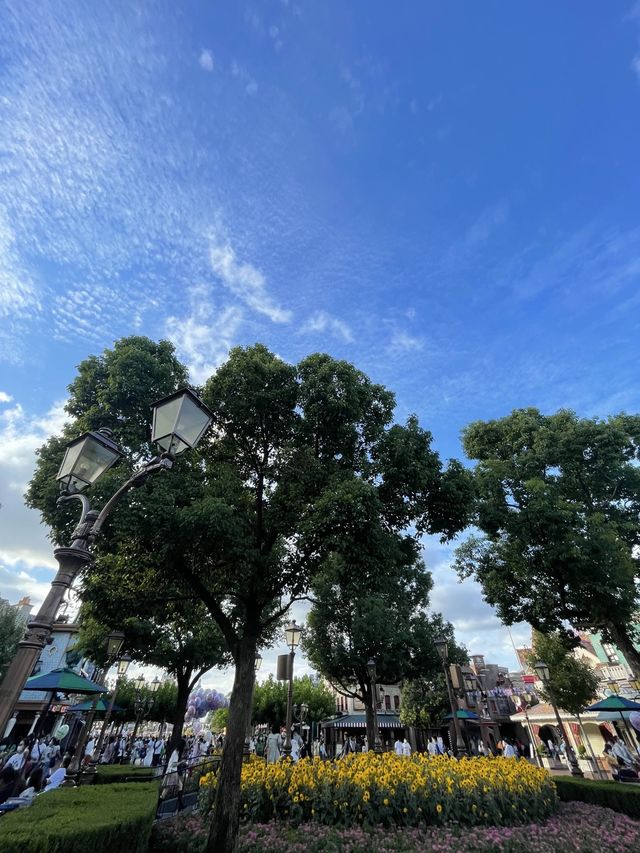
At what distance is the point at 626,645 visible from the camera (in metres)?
14.6

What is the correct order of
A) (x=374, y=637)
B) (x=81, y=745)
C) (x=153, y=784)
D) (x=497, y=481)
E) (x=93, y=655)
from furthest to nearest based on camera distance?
1. (x=374, y=637)
2. (x=93, y=655)
3. (x=497, y=481)
4. (x=81, y=745)
5. (x=153, y=784)

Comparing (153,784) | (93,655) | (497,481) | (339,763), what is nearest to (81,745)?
(153,784)

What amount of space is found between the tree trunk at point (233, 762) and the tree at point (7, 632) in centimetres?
2186

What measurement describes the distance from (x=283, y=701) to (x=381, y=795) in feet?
113

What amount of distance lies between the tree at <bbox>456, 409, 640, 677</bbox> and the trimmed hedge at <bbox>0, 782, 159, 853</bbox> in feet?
41.2

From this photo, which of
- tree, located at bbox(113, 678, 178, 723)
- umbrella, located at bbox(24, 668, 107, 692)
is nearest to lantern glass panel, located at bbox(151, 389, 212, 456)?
umbrella, located at bbox(24, 668, 107, 692)

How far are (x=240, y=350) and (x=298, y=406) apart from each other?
2.47 m

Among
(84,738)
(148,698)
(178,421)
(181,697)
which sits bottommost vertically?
(84,738)

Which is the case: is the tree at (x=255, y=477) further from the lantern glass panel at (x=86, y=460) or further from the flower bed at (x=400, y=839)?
the lantern glass panel at (x=86, y=460)

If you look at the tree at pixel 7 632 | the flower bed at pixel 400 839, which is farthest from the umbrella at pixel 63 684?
the tree at pixel 7 632

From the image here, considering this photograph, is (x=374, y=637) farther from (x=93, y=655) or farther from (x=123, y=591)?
(x=123, y=591)

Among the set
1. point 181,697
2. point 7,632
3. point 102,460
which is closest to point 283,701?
point 181,697

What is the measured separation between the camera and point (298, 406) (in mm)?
11117

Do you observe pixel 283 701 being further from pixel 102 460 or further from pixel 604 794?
pixel 102 460
